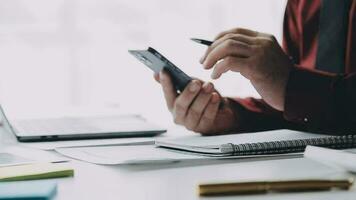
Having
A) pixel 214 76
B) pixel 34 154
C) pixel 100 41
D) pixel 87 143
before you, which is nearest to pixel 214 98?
pixel 214 76

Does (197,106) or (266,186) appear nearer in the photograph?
(266,186)

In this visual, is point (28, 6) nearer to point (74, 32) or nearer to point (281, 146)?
point (74, 32)

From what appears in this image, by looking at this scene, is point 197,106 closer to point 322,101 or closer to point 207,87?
point 207,87

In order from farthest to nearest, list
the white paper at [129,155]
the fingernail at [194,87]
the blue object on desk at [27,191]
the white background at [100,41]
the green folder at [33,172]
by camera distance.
→ the white background at [100,41]
the fingernail at [194,87]
the white paper at [129,155]
the green folder at [33,172]
the blue object on desk at [27,191]

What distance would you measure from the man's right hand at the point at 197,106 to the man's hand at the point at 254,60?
0.29 ft

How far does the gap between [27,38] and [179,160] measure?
4.97ft

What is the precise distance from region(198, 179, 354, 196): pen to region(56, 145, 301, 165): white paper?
0.19 m

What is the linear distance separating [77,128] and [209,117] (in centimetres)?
24

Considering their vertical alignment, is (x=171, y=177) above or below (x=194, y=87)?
below

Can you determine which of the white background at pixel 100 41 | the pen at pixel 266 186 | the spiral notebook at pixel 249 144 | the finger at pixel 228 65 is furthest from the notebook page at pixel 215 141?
the white background at pixel 100 41

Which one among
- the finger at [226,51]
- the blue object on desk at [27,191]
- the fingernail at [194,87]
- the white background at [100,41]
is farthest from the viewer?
the white background at [100,41]

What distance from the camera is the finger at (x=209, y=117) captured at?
1067mm

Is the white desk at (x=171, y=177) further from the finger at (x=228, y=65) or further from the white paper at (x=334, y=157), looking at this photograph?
the finger at (x=228, y=65)

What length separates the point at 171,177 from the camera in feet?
2.23
